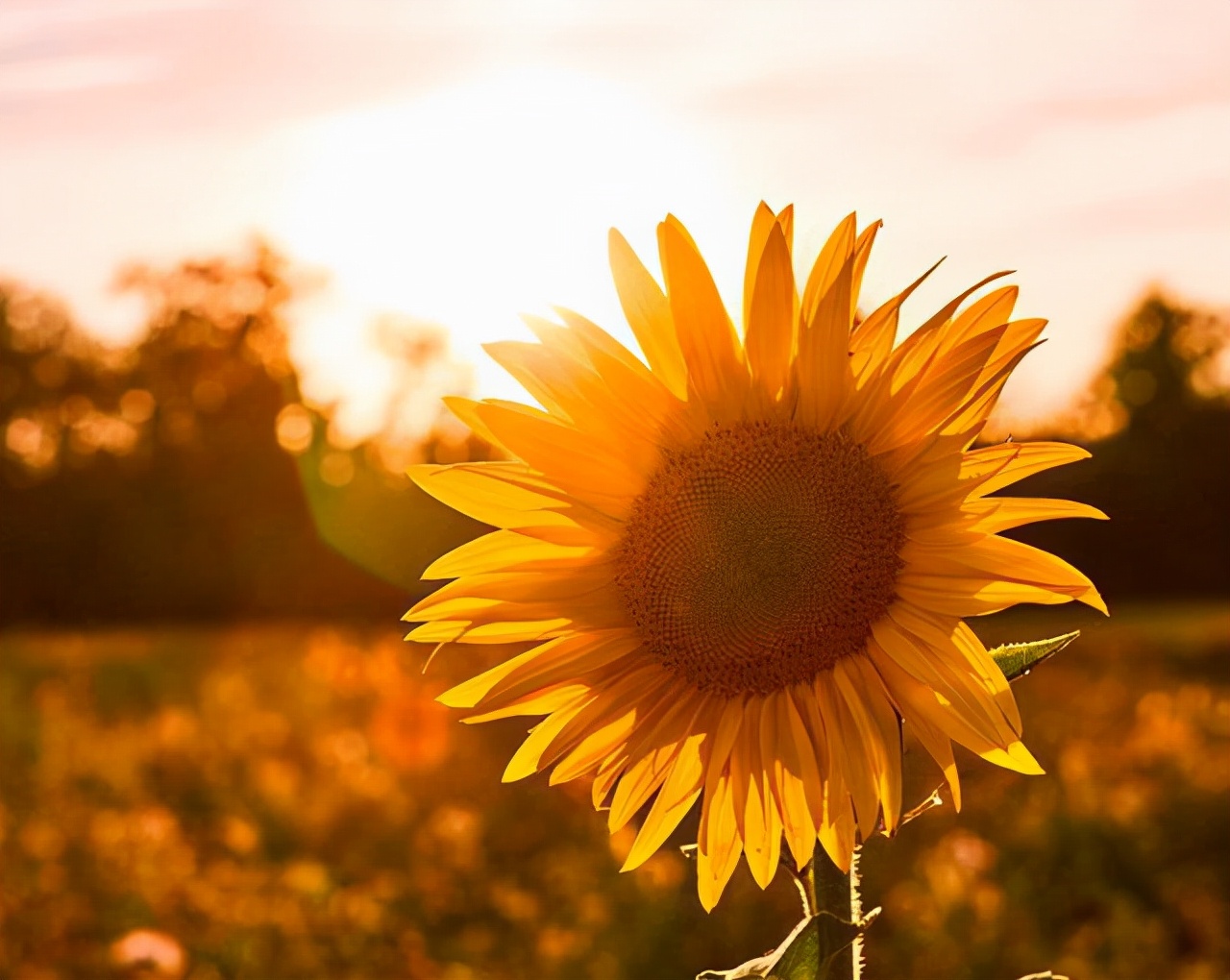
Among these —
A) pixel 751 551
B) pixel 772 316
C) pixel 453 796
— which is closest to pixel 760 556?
pixel 751 551

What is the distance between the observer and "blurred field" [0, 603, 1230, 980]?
4.21 meters

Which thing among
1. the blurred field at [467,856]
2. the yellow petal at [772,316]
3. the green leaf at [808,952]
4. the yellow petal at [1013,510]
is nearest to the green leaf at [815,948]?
the green leaf at [808,952]

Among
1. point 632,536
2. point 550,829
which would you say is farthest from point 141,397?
point 632,536

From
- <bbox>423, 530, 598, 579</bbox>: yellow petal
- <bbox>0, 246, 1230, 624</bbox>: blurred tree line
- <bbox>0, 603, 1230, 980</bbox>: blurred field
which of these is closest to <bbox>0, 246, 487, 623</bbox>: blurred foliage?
<bbox>0, 246, 1230, 624</bbox>: blurred tree line

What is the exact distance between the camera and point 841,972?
1.44 metres

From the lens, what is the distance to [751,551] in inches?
66.5

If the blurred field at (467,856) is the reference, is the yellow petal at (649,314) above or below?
above

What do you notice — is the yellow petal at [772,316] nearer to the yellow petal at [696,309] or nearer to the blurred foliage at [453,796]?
the yellow petal at [696,309]

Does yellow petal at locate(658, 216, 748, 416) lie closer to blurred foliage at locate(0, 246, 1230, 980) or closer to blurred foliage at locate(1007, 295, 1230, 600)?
blurred foliage at locate(0, 246, 1230, 980)

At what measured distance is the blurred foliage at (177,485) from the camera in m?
10.1

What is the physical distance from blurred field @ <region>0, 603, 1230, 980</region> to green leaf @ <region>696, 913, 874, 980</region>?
191 centimetres

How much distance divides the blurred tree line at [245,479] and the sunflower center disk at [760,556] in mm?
5655

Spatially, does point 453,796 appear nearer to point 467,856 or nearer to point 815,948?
point 467,856

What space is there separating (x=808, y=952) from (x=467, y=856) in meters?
3.33
